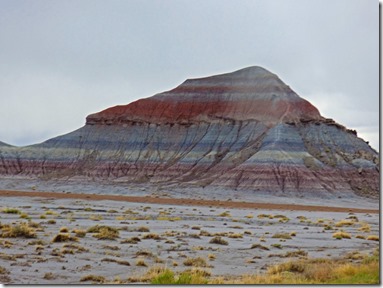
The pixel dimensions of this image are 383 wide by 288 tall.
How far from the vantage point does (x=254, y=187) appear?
8738 cm

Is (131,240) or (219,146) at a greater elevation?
(219,146)

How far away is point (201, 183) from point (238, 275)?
7456cm

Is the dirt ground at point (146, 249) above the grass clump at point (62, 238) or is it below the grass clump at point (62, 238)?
below

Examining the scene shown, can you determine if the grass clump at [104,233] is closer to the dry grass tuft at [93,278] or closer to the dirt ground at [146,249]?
the dirt ground at [146,249]

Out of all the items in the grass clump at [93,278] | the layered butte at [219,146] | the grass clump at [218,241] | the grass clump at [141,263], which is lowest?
the grass clump at [93,278]

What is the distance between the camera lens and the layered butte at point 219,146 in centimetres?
9106

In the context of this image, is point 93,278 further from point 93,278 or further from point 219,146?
point 219,146

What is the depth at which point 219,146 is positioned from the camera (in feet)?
346

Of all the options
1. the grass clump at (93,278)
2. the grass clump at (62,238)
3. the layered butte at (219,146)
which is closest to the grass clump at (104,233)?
the grass clump at (62,238)

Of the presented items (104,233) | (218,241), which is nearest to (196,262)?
(218,241)

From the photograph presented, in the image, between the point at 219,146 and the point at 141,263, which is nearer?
the point at 141,263

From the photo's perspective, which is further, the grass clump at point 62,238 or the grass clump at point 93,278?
the grass clump at point 62,238

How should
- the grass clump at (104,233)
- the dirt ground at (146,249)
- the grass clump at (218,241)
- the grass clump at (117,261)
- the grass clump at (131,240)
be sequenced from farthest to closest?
the grass clump at (218,241), the grass clump at (104,233), the grass clump at (131,240), the grass clump at (117,261), the dirt ground at (146,249)

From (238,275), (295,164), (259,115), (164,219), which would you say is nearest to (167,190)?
(295,164)
